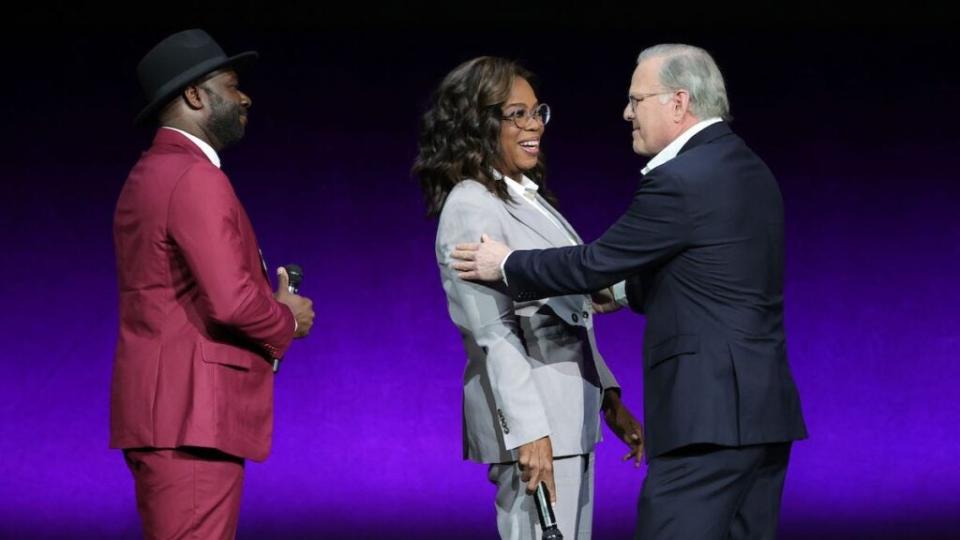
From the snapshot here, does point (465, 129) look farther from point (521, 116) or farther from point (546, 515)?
point (546, 515)

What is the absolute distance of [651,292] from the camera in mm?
2320

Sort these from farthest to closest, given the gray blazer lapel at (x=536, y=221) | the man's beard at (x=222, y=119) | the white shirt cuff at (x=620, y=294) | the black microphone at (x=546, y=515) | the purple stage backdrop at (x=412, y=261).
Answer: the purple stage backdrop at (x=412, y=261)
the white shirt cuff at (x=620, y=294)
the gray blazer lapel at (x=536, y=221)
the man's beard at (x=222, y=119)
the black microphone at (x=546, y=515)

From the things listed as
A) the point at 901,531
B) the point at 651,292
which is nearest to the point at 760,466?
the point at 651,292

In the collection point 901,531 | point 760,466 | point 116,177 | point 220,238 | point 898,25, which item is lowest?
point 901,531

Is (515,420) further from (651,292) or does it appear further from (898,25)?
(898,25)

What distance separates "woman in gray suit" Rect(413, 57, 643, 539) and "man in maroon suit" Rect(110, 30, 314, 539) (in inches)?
14.7

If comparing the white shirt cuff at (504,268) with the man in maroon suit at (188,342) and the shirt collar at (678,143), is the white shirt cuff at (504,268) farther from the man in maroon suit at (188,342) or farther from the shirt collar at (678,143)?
Answer: the man in maroon suit at (188,342)

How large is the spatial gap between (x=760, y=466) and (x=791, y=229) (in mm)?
2801

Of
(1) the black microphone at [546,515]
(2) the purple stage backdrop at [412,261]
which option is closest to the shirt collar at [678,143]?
(1) the black microphone at [546,515]

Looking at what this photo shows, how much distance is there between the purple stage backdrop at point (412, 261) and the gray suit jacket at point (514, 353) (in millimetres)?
2199

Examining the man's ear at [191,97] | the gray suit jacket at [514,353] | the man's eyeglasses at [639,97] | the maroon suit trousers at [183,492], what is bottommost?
the maroon suit trousers at [183,492]

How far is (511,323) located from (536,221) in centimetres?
22

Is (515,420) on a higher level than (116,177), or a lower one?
lower

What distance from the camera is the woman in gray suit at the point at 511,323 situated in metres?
2.40
